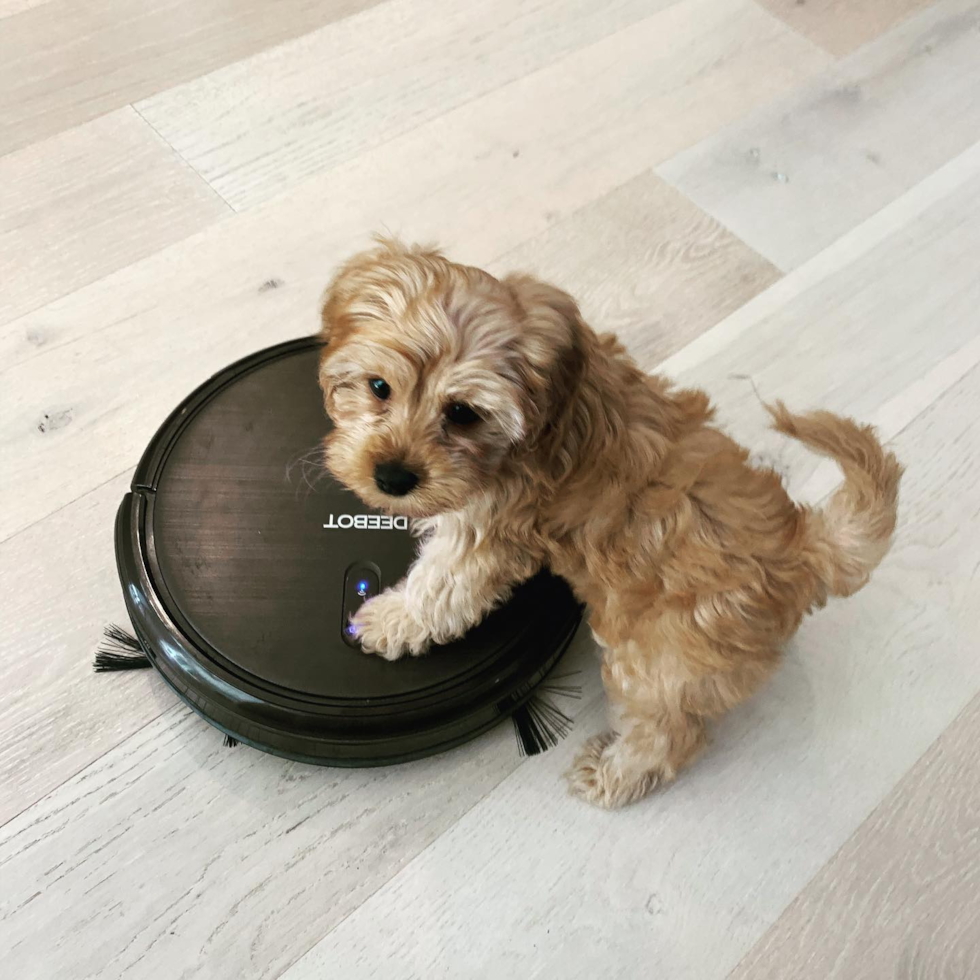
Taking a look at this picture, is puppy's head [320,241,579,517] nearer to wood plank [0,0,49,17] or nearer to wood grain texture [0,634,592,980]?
wood grain texture [0,634,592,980]

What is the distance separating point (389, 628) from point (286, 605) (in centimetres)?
16

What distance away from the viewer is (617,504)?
3.33 feet

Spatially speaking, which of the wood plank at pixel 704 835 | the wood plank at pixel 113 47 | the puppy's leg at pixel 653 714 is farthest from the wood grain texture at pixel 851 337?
the wood plank at pixel 113 47

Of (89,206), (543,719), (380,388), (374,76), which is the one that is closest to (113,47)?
(89,206)

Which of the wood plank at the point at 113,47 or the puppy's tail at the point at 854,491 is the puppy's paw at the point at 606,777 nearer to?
the puppy's tail at the point at 854,491

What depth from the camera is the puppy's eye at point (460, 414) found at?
3.12 ft

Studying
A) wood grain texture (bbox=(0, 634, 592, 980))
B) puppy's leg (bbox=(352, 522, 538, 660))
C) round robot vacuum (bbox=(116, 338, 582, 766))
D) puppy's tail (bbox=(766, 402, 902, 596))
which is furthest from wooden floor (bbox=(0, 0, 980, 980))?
puppy's tail (bbox=(766, 402, 902, 596))

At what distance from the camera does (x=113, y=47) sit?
1.97m

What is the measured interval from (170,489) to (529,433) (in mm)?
634

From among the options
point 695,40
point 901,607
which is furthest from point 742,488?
point 695,40

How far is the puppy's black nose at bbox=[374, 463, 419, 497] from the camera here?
96cm

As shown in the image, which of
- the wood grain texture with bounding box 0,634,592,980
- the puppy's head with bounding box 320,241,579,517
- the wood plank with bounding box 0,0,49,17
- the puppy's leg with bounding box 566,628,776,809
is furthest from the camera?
the wood plank with bounding box 0,0,49,17

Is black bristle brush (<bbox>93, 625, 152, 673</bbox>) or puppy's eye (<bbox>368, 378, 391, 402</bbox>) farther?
black bristle brush (<bbox>93, 625, 152, 673</bbox>)

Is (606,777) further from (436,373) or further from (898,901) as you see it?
(436,373)
